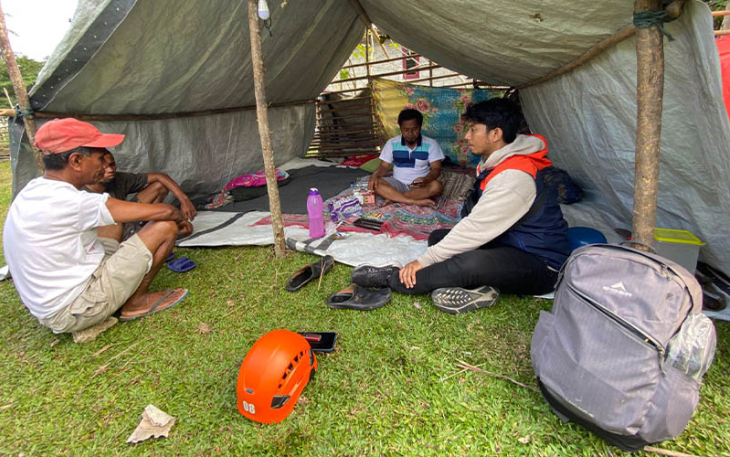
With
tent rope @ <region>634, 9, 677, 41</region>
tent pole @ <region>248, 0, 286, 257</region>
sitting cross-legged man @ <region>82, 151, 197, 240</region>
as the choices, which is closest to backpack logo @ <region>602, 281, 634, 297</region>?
tent rope @ <region>634, 9, 677, 41</region>

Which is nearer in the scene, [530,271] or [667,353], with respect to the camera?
[667,353]

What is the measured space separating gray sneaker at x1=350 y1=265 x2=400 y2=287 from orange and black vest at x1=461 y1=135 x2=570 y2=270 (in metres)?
0.78

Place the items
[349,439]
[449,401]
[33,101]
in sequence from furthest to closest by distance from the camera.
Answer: [33,101], [449,401], [349,439]

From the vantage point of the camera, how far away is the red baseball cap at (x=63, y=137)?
5.96ft

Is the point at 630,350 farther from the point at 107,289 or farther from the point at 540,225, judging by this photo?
the point at 107,289

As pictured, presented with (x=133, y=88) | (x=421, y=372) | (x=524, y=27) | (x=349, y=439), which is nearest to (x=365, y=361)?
(x=421, y=372)

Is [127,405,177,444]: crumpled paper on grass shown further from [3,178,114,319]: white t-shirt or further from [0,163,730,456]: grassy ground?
[3,178,114,319]: white t-shirt

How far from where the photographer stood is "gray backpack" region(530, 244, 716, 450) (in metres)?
1.10

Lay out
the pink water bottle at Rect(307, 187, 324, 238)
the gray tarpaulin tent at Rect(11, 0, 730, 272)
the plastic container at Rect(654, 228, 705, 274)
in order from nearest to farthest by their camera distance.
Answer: the gray tarpaulin tent at Rect(11, 0, 730, 272) → the plastic container at Rect(654, 228, 705, 274) → the pink water bottle at Rect(307, 187, 324, 238)

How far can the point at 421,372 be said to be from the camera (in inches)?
64.3

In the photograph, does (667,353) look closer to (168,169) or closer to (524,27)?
(524,27)

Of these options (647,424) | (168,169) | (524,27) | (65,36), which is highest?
(65,36)

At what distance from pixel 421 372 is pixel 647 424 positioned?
0.84 m

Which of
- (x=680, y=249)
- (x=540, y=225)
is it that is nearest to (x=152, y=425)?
(x=540, y=225)
